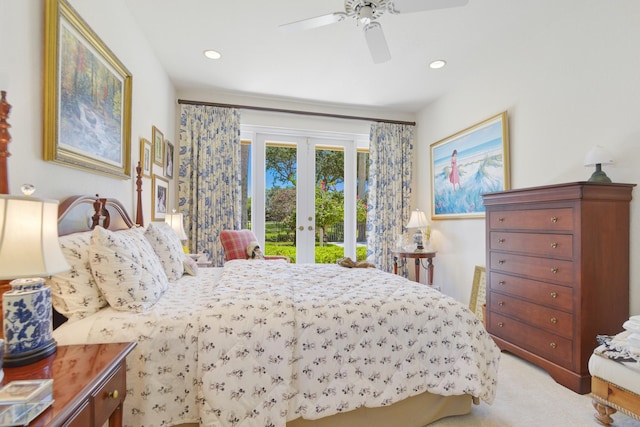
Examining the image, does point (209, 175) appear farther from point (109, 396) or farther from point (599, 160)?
point (599, 160)

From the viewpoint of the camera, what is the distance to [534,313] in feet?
7.52

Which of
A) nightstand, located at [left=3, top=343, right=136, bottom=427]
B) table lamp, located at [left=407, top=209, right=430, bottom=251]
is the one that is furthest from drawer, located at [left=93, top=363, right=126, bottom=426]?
table lamp, located at [left=407, top=209, right=430, bottom=251]

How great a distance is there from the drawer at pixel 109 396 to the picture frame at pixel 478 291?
3.41 meters

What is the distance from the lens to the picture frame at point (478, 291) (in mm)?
3377

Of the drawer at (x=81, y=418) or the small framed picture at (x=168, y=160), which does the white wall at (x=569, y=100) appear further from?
the small framed picture at (x=168, y=160)

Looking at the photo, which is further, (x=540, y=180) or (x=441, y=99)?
(x=441, y=99)

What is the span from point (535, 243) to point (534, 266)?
0.59 feet

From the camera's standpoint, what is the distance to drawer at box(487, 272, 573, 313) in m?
2.06

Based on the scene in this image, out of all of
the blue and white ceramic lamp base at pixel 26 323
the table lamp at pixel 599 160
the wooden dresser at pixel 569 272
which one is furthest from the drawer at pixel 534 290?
the blue and white ceramic lamp base at pixel 26 323

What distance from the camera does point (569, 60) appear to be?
2.45 meters

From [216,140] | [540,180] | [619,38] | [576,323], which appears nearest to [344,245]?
[216,140]

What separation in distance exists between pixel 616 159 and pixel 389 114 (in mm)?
3085

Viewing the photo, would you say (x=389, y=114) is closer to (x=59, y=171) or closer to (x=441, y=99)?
(x=441, y=99)

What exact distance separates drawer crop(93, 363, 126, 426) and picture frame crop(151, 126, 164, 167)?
253 cm
